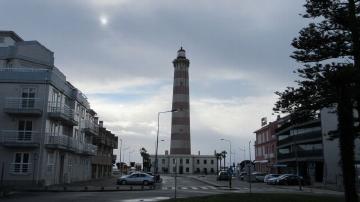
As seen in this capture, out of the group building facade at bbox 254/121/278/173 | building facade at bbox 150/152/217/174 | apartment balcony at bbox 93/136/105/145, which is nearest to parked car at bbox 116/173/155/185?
apartment balcony at bbox 93/136/105/145

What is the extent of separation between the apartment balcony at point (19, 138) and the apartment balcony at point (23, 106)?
1.81 meters

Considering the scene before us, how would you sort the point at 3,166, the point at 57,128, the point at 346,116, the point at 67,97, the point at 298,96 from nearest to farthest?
the point at 346,116, the point at 298,96, the point at 3,166, the point at 57,128, the point at 67,97

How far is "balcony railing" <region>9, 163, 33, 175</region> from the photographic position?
4197 centimetres

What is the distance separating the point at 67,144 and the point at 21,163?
21.5ft

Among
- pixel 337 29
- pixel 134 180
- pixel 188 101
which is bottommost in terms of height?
pixel 134 180

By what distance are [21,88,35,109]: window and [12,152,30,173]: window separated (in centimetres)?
456

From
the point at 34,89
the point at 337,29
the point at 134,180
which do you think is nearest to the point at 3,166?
the point at 34,89

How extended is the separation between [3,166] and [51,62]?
13.8m

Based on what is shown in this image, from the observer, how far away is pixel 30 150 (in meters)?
42.7

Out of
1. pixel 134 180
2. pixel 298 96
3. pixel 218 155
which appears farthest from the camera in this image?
pixel 218 155

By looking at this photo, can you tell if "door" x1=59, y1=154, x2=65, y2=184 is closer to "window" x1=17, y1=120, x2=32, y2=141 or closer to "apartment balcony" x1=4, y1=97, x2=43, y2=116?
"window" x1=17, y1=120, x2=32, y2=141

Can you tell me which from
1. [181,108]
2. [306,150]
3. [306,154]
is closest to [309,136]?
[306,150]

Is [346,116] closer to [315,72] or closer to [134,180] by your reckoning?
[315,72]

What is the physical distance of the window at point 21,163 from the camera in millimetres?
42197
